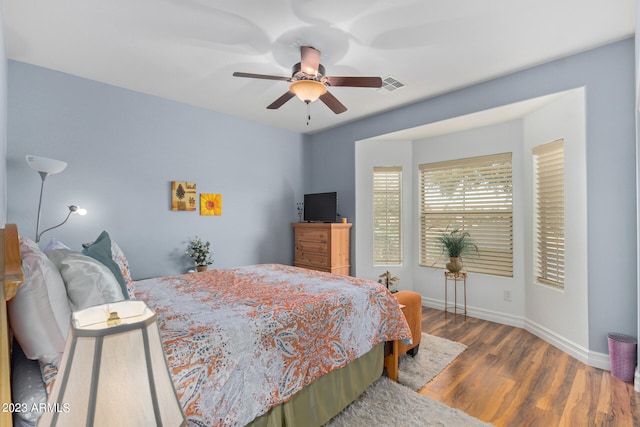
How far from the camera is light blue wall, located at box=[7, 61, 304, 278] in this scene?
9.90 feet

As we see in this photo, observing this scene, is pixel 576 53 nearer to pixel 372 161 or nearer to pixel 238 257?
pixel 372 161

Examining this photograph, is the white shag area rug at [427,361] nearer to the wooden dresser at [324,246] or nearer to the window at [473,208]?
the window at [473,208]

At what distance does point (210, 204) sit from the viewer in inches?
168

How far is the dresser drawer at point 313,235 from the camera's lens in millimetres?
4606

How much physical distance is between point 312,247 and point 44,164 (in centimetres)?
326

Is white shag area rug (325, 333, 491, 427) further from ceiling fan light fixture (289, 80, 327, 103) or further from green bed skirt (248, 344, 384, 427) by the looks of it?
ceiling fan light fixture (289, 80, 327, 103)

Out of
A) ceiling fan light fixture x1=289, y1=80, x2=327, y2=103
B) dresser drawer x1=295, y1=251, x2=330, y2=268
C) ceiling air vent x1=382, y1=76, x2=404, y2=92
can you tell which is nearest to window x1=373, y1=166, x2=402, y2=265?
dresser drawer x1=295, y1=251, x2=330, y2=268

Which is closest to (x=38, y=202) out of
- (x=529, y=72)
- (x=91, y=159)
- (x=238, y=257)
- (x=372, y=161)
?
(x=91, y=159)

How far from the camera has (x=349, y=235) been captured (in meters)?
4.83

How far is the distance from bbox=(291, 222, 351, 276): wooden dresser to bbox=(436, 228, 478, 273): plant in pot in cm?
138

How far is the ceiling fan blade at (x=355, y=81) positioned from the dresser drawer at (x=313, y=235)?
2412mm

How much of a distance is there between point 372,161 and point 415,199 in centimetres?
88

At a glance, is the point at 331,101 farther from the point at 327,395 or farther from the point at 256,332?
the point at 327,395

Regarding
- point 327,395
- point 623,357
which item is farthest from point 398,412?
point 623,357
